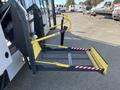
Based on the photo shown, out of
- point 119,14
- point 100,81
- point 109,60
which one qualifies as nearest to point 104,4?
point 119,14

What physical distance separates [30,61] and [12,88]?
3.97 ft

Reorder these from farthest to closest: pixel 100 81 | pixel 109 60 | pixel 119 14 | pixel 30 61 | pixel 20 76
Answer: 1. pixel 119 14
2. pixel 109 60
3. pixel 20 76
4. pixel 100 81
5. pixel 30 61

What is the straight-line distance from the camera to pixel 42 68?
5.48m

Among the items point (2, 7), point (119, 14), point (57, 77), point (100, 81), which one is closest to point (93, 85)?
point (100, 81)

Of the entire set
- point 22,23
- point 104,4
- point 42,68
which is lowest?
point 104,4

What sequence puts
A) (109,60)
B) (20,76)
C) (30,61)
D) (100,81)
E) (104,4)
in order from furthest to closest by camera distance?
1. (104,4)
2. (109,60)
3. (20,76)
4. (100,81)
5. (30,61)

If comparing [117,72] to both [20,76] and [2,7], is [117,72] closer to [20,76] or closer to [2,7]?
[20,76]

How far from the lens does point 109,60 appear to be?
28.2ft

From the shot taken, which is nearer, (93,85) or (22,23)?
(22,23)

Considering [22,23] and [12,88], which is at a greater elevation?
[22,23]

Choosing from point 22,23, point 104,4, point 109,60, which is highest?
point 22,23

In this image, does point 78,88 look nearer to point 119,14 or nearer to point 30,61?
point 30,61

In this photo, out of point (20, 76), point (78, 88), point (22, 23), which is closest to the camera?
point (22, 23)

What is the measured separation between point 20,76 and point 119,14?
621 inches
